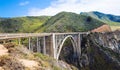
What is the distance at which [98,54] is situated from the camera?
389 ft

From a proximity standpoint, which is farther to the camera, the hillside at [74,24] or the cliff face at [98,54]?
the hillside at [74,24]

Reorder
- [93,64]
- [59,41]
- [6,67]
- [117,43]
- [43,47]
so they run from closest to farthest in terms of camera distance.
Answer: [6,67], [43,47], [59,41], [93,64], [117,43]

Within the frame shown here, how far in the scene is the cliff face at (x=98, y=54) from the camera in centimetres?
11531

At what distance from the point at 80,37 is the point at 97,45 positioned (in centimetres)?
893

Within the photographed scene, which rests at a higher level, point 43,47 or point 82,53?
point 43,47

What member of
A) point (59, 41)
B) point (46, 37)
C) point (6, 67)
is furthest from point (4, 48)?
point (59, 41)

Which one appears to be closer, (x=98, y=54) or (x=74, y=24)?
(x=98, y=54)

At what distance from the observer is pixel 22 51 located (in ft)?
123

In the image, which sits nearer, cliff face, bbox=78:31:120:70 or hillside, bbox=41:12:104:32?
cliff face, bbox=78:31:120:70

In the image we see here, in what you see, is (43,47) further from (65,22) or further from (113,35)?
(65,22)

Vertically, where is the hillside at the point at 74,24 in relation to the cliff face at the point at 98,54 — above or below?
above

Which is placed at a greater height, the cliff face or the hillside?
the hillside

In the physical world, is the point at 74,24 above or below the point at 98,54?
above

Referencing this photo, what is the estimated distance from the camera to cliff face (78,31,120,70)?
115 meters
